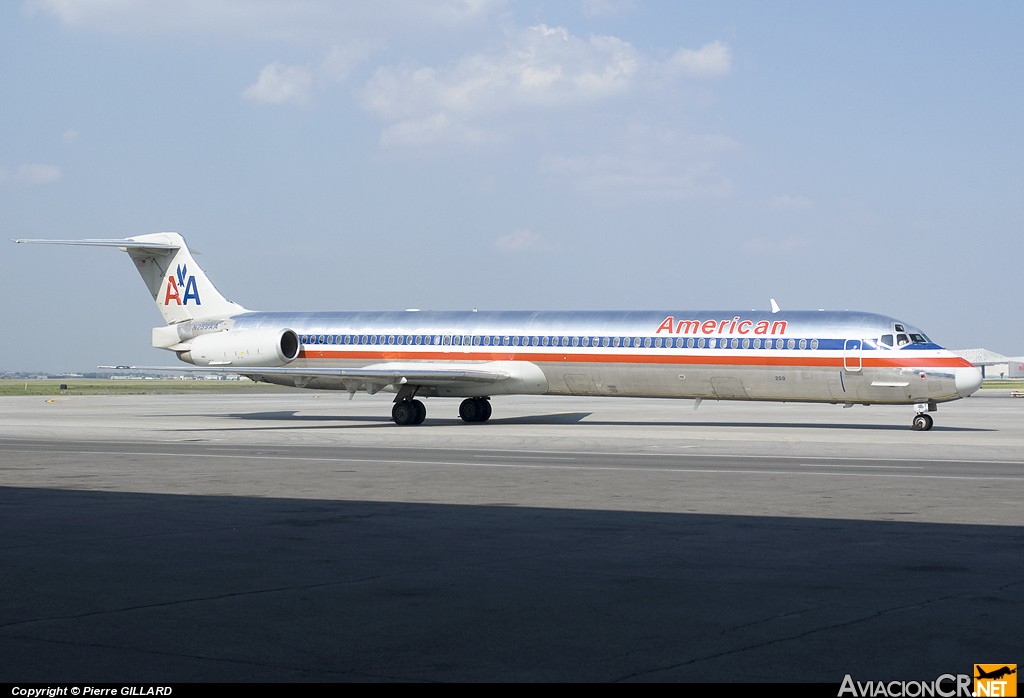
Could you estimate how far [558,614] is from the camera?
751 cm

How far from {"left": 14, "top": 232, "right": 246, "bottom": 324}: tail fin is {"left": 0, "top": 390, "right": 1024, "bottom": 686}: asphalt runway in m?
19.2

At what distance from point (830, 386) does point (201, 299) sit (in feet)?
72.1

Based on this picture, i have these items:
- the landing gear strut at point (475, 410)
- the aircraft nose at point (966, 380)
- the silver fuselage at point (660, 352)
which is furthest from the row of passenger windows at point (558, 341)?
the aircraft nose at point (966, 380)

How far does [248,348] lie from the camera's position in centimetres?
3688

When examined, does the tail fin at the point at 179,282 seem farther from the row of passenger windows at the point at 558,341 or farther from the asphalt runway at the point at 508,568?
the asphalt runway at the point at 508,568

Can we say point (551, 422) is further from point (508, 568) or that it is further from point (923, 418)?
point (508, 568)

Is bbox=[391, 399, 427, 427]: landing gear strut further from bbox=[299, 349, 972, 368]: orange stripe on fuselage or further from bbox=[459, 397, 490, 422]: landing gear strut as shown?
bbox=[299, 349, 972, 368]: orange stripe on fuselage

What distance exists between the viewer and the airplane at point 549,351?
98.1 feet

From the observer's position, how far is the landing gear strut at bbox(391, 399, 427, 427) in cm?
3438

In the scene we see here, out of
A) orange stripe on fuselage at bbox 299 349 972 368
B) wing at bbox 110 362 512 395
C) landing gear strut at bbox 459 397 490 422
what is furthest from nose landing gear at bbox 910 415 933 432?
landing gear strut at bbox 459 397 490 422

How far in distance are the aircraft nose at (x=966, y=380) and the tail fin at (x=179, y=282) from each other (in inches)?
943

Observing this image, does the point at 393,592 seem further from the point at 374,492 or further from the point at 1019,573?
the point at 374,492

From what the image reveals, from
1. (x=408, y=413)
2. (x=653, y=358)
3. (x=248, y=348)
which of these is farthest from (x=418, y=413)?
(x=653, y=358)

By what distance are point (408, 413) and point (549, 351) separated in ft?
15.2
